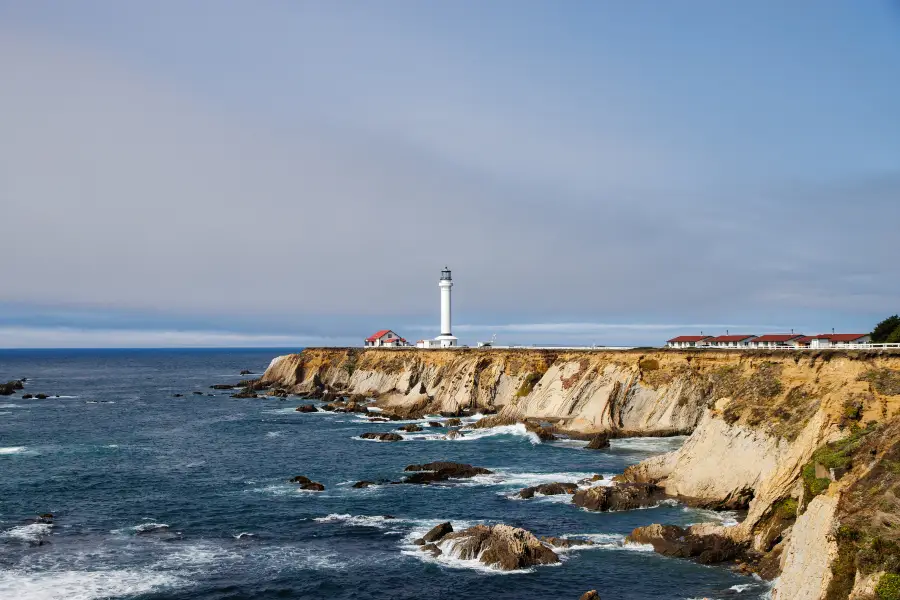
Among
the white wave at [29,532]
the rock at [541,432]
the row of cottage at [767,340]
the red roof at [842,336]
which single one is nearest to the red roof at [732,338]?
the row of cottage at [767,340]

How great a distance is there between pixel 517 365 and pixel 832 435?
63650mm

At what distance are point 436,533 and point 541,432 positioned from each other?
36.1 meters

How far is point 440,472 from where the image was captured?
53656 millimetres

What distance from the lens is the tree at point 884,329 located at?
92750 mm

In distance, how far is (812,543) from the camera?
2562cm

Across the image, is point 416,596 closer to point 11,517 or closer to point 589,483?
point 589,483

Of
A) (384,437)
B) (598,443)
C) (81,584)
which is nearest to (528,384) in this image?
(384,437)

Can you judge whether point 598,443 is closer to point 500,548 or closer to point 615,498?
point 615,498

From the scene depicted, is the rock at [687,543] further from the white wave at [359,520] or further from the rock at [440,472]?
the rock at [440,472]

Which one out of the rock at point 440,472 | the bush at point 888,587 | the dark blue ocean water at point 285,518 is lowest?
the dark blue ocean water at point 285,518

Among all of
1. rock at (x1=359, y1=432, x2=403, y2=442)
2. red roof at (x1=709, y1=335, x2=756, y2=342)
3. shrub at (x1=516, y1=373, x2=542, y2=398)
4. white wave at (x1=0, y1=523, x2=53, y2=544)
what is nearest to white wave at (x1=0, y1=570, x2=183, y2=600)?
white wave at (x1=0, y1=523, x2=53, y2=544)

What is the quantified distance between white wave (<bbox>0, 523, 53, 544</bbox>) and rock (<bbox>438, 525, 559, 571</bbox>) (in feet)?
74.3

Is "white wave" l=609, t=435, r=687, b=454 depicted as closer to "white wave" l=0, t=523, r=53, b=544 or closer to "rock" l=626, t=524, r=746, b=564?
"rock" l=626, t=524, r=746, b=564

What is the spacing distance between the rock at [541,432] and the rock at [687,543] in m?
33.8
